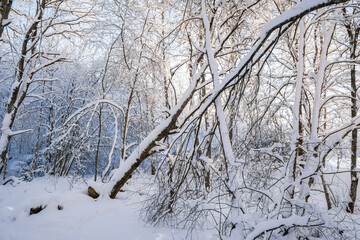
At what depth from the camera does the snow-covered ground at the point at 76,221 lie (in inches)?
143

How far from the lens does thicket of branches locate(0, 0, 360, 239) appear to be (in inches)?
88.5

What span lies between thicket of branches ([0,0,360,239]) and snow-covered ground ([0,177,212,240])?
0.31m

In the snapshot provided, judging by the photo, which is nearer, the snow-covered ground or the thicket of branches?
the thicket of branches

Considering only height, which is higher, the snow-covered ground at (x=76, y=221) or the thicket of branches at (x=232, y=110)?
the thicket of branches at (x=232, y=110)

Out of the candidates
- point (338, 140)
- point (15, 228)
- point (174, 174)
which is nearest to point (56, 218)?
point (15, 228)

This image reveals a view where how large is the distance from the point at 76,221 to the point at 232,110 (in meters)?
3.70

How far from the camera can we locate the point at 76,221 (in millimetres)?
4270

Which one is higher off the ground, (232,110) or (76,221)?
(232,110)

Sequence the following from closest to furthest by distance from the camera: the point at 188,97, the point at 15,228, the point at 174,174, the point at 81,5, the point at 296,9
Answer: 1. the point at 296,9
2. the point at 174,174
3. the point at 15,228
4. the point at 188,97
5. the point at 81,5

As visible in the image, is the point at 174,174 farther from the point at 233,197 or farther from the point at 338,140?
the point at 338,140

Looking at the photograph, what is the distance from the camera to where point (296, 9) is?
1920 millimetres

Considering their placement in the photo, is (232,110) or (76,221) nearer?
(232,110)

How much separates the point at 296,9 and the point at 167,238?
329 cm

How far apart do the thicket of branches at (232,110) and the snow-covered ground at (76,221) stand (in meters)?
0.31
